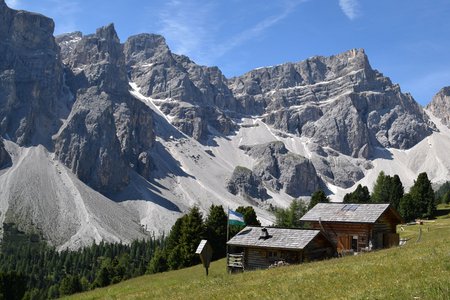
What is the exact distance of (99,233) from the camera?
601 ft

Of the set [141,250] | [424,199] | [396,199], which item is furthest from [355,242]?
[141,250]

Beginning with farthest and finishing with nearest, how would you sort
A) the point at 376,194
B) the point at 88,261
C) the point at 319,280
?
the point at 88,261 → the point at 376,194 → the point at 319,280

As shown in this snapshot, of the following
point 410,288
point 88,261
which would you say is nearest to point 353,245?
point 410,288

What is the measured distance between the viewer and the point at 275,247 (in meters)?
40.7

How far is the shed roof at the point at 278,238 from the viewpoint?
132ft

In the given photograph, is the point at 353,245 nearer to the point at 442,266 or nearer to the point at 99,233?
the point at 442,266

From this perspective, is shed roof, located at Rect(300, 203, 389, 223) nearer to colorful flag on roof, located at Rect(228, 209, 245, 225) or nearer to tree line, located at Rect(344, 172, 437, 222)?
colorful flag on roof, located at Rect(228, 209, 245, 225)

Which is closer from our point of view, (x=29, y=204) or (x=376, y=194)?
(x=376, y=194)

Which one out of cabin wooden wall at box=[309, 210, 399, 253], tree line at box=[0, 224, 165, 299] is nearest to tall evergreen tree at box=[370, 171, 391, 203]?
tree line at box=[0, 224, 165, 299]

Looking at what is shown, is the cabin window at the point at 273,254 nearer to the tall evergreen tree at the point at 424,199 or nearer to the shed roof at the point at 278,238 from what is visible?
the shed roof at the point at 278,238

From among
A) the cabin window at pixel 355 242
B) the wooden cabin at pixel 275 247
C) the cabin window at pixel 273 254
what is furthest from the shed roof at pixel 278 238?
the cabin window at pixel 355 242

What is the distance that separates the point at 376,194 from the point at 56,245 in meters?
122

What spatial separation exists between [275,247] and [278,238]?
1498 mm

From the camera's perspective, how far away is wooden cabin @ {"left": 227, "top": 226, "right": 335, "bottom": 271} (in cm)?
4050
